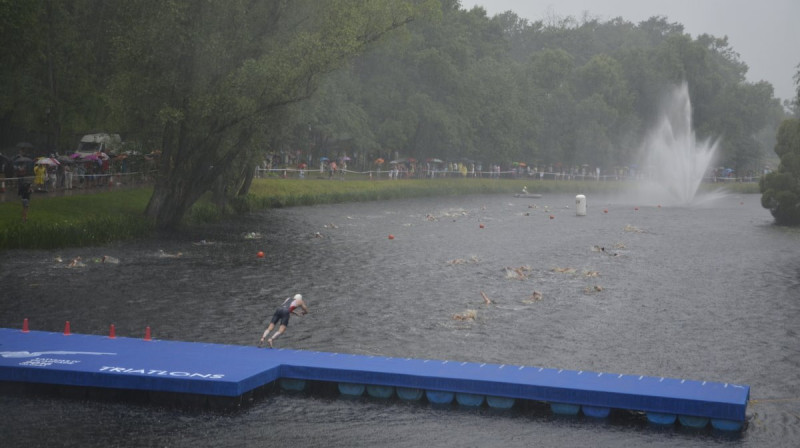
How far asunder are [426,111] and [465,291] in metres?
82.3

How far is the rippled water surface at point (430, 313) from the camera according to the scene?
Answer: 24156 mm

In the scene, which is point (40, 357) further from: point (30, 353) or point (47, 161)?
point (47, 161)

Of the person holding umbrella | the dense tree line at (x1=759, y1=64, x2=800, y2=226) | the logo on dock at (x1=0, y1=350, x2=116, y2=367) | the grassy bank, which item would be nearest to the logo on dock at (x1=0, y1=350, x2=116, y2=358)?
the logo on dock at (x1=0, y1=350, x2=116, y2=367)

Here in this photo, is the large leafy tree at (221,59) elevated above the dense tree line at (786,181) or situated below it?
above

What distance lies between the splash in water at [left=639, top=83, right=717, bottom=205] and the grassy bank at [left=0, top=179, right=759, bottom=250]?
118 feet

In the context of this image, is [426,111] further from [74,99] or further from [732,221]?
[74,99]

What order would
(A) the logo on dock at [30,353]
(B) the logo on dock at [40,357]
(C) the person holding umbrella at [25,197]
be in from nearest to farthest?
(B) the logo on dock at [40,357] → (A) the logo on dock at [30,353] → (C) the person holding umbrella at [25,197]

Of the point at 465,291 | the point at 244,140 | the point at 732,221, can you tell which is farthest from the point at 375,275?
the point at 732,221

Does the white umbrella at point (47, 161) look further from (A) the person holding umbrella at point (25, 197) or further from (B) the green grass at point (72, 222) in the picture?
(A) the person holding umbrella at point (25, 197)

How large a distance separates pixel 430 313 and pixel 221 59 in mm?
27426

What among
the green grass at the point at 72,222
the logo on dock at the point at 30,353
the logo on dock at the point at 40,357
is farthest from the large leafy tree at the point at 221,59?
the logo on dock at the point at 40,357

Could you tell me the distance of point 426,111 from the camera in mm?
125875

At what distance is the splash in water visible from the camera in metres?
134

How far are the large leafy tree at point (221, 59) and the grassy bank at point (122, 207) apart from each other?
4.10 m
